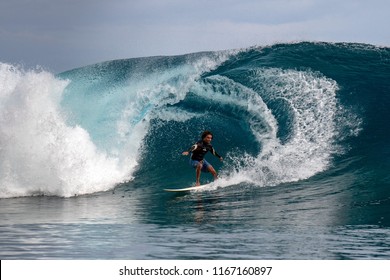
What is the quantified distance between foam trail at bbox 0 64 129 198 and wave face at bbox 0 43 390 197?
3cm

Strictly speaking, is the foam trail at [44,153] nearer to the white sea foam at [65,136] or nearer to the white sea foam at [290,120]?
the white sea foam at [65,136]

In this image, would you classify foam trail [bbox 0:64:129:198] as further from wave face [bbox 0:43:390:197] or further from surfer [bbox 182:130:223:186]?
surfer [bbox 182:130:223:186]

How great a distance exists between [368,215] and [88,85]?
52.0ft

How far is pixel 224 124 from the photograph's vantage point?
17.8 m

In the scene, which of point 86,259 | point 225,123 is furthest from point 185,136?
point 86,259

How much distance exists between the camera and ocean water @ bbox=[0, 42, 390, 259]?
905cm

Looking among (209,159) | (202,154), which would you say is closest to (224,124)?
(209,159)

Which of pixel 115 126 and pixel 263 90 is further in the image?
pixel 115 126

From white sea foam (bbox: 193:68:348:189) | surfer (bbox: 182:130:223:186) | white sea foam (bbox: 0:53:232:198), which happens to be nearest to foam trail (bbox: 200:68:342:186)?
white sea foam (bbox: 193:68:348:189)

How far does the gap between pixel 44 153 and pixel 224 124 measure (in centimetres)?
480

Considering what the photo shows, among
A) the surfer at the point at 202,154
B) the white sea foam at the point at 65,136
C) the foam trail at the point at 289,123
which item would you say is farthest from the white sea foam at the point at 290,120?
the white sea foam at the point at 65,136

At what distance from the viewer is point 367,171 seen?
1406cm
